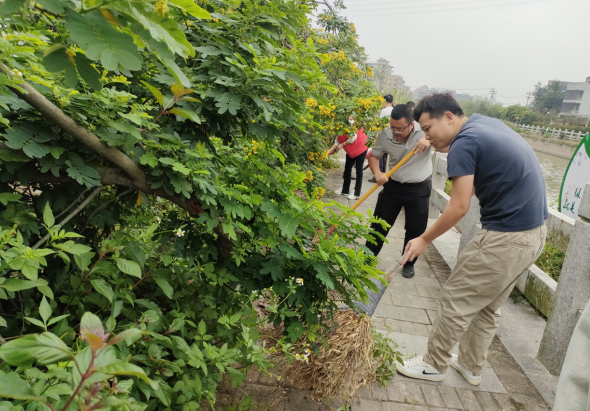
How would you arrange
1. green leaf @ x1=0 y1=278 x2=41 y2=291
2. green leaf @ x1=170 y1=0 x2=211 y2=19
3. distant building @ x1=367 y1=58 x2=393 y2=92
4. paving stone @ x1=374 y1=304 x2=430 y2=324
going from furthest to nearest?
distant building @ x1=367 y1=58 x2=393 y2=92 < paving stone @ x1=374 y1=304 x2=430 y2=324 < green leaf @ x1=0 y1=278 x2=41 y2=291 < green leaf @ x1=170 y1=0 x2=211 y2=19

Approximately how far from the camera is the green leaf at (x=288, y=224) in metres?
1.69

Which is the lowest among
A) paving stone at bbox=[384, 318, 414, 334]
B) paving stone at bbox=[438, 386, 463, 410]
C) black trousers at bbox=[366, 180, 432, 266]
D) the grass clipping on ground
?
paving stone at bbox=[384, 318, 414, 334]

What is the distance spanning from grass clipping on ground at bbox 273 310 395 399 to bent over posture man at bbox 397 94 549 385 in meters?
0.57

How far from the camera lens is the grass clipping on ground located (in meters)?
2.45

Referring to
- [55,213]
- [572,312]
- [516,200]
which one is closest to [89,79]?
[55,213]

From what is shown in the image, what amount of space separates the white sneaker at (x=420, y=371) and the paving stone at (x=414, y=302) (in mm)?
1073

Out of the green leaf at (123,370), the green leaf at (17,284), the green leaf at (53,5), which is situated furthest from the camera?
the green leaf at (17,284)

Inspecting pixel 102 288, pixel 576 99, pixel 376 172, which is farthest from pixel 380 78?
pixel 576 99

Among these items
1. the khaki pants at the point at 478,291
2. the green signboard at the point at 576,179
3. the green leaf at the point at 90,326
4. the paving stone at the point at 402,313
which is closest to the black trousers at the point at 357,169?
the green signboard at the point at 576,179

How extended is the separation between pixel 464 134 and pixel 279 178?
142 cm

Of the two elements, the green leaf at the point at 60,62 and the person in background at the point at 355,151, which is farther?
the person in background at the point at 355,151

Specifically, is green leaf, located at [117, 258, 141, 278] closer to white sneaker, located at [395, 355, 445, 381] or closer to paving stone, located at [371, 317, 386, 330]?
white sneaker, located at [395, 355, 445, 381]

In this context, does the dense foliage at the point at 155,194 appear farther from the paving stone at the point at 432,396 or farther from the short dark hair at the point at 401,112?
the short dark hair at the point at 401,112

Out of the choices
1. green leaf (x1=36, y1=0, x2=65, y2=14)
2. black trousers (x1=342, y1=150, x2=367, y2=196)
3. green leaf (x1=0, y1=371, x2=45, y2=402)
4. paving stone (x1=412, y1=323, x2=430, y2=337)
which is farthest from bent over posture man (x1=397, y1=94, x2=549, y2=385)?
black trousers (x1=342, y1=150, x2=367, y2=196)
